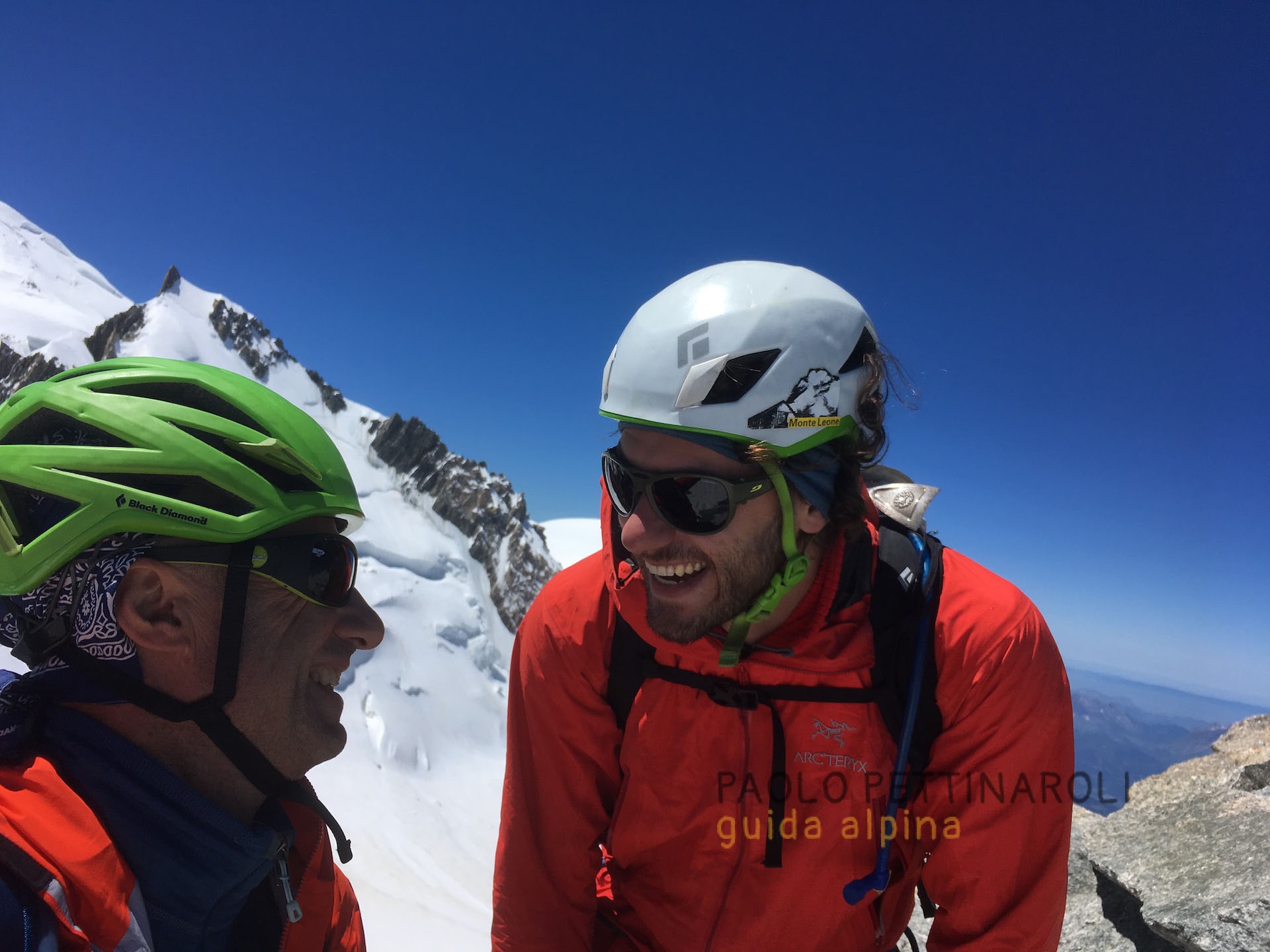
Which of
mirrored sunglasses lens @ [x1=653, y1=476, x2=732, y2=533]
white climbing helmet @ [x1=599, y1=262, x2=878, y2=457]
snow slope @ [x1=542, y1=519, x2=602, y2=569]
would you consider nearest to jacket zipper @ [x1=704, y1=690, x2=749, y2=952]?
mirrored sunglasses lens @ [x1=653, y1=476, x2=732, y2=533]

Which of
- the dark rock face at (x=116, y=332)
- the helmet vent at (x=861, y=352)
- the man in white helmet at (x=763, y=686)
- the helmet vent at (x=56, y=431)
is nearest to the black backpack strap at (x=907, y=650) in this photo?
the man in white helmet at (x=763, y=686)

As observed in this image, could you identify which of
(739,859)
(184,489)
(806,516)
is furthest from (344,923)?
(806,516)

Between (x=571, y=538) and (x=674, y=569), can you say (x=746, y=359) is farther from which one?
(x=571, y=538)

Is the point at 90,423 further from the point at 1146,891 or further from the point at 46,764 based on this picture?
the point at 1146,891

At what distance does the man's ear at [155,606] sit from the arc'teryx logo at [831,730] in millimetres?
2396

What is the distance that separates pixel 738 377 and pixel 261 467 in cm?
195

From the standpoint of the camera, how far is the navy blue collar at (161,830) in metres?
1.83

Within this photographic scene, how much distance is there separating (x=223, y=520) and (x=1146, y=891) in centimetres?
596

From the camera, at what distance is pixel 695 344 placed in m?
2.70

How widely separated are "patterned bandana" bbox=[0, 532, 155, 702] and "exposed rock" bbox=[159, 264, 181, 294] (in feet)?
447

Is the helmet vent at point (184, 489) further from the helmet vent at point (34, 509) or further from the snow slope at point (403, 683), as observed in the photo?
the snow slope at point (403, 683)

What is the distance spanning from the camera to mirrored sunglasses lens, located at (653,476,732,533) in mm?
2719

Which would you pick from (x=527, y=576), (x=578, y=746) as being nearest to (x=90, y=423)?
(x=578, y=746)

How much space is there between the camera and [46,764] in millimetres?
1731
